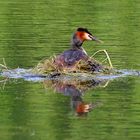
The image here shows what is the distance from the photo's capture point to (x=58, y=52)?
70.6 ft

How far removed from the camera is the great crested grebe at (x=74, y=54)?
Answer: 18547 millimetres

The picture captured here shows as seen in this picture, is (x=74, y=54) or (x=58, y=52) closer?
(x=74, y=54)

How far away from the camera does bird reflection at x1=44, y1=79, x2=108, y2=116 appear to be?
15570mm

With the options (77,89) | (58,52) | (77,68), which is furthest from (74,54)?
(58,52)

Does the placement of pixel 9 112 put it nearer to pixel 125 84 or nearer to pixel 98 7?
pixel 125 84

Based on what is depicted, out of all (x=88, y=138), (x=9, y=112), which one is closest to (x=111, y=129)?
(x=88, y=138)

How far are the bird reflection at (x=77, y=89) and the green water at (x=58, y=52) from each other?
3.2 inches

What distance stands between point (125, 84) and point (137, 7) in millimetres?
14566

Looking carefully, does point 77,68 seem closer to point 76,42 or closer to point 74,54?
point 74,54

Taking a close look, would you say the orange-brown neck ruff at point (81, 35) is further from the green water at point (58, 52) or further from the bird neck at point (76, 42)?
the green water at point (58, 52)

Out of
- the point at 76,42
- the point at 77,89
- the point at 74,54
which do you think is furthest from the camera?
the point at 76,42

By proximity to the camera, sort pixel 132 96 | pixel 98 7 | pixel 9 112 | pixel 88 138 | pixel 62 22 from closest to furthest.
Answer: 1. pixel 88 138
2. pixel 9 112
3. pixel 132 96
4. pixel 62 22
5. pixel 98 7

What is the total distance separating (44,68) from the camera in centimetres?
1855

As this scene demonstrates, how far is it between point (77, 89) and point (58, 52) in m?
4.31
